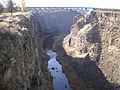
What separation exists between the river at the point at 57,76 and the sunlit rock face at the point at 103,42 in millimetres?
11506

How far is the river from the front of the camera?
7919 cm

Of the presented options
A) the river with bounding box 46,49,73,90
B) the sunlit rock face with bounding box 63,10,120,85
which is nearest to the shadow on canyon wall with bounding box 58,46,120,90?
the sunlit rock face with bounding box 63,10,120,85

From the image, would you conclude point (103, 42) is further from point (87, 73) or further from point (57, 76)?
point (57, 76)

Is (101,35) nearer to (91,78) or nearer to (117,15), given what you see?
(117,15)

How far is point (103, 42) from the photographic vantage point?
Answer: 9888cm

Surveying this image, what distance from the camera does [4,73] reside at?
77.2 ft

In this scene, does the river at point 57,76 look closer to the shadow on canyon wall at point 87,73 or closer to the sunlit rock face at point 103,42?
the shadow on canyon wall at point 87,73

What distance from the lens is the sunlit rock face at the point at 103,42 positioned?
82.9m

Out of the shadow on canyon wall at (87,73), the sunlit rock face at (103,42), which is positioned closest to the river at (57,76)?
the shadow on canyon wall at (87,73)

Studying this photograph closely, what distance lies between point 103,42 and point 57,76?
86.7 feet

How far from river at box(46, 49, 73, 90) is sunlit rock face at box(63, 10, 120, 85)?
11.5 m

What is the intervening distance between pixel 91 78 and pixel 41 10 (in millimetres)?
82520

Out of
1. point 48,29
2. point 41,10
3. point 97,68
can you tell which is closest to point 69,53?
point 97,68

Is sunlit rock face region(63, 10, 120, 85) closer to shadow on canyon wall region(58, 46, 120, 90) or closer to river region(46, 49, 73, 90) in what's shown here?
shadow on canyon wall region(58, 46, 120, 90)
